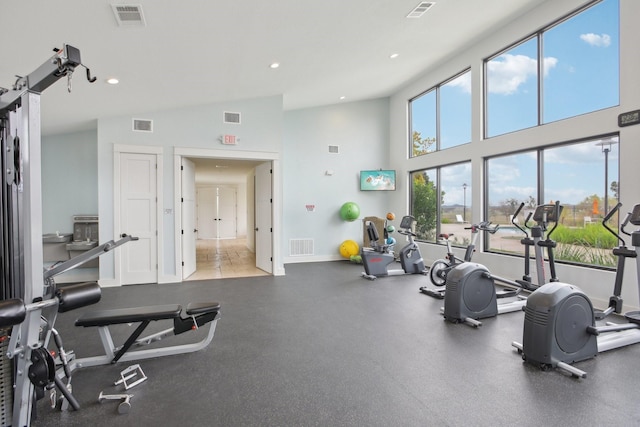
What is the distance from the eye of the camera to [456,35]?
5.41m

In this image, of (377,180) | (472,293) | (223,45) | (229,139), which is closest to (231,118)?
(229,139)

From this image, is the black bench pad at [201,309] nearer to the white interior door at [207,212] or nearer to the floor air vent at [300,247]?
the floor air vent at [300,247]

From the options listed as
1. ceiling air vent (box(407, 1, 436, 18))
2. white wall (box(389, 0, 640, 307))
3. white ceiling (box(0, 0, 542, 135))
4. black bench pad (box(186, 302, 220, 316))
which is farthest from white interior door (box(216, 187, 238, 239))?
black bench pad (box(186, 302, 220, 316))

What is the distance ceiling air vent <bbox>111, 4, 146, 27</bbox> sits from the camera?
2773mm

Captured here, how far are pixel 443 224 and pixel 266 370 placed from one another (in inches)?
221

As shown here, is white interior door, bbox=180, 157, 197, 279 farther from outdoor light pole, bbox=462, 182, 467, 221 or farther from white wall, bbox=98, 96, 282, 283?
outdoor light pole, bbox=462, 182, 467, 221

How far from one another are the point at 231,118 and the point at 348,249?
3999 millimetres

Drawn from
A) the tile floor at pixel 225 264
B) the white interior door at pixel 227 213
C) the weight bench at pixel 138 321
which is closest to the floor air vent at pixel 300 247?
the tile floor at pixel 225 264

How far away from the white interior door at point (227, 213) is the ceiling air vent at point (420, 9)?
35.0 ft

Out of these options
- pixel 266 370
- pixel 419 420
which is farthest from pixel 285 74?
pixel 419 420

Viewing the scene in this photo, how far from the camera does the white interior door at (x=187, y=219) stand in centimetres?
589

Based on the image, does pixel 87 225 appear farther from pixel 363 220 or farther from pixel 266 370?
pixel 363 220

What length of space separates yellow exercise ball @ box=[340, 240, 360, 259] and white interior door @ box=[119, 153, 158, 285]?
13.6 feet

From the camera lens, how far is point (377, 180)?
27.0 feet
